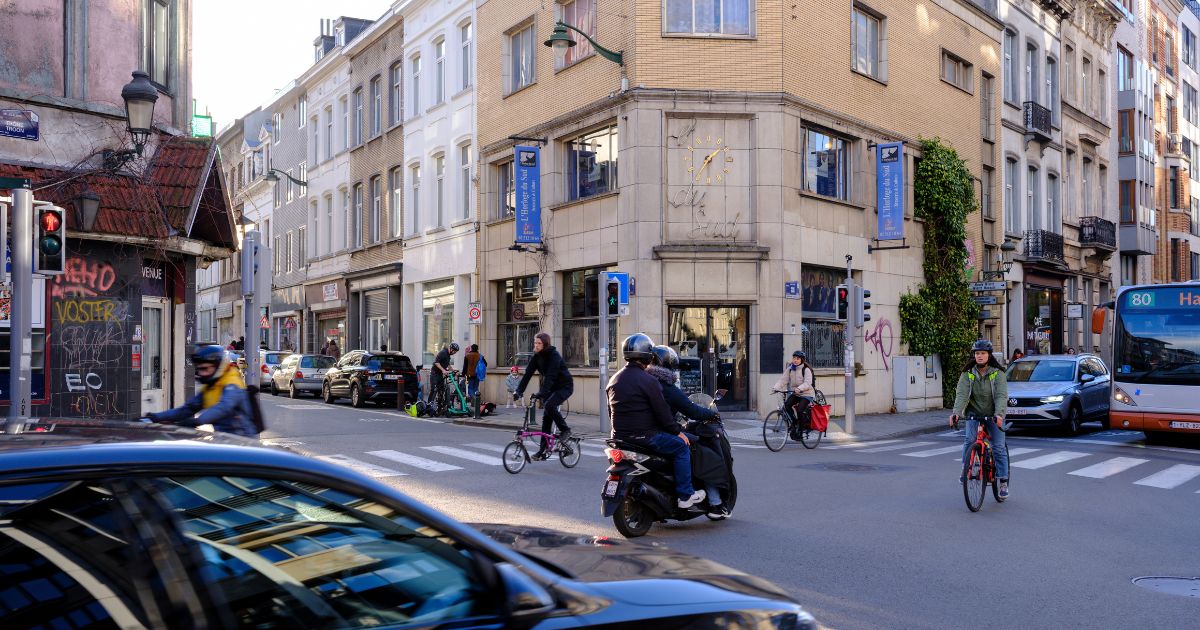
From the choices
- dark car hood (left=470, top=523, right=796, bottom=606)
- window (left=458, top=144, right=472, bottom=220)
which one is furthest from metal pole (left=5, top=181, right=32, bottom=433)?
window (left=458, top=144, right=472, bottom=220)

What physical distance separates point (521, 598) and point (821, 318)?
22.0 m

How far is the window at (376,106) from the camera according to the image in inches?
1415

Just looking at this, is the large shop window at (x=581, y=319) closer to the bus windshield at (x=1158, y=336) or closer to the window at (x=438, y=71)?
the window at (x=438, y=71)

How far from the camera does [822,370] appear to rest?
2344 cm

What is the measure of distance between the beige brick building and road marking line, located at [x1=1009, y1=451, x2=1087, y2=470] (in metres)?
6.98

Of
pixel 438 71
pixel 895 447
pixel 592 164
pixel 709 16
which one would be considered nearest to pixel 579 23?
pixel 592 164

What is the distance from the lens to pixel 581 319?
80.9 ft

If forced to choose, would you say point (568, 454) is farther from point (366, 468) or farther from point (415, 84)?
point (415, 84)

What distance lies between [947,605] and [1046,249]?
31.3 m

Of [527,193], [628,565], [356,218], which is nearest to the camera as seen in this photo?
[628,565]

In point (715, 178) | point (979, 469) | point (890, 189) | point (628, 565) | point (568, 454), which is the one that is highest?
point (890, 189)

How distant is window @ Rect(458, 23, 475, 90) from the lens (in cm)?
2983

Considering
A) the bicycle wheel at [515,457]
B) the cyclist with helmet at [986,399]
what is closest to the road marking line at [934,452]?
the cyclist with helmet at [986,399]

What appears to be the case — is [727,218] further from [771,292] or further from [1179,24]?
[1179,24]
